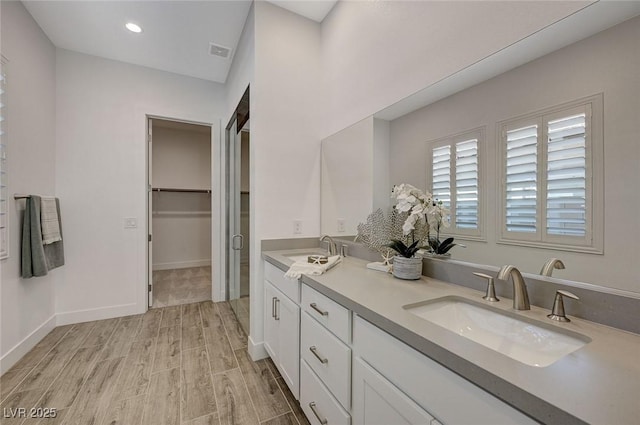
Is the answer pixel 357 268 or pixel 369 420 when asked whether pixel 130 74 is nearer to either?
pixel 357 268

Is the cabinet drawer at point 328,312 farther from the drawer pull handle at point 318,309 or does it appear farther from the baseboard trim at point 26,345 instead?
the baseboard trim at point 26,345

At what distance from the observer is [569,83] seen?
35.7 inches

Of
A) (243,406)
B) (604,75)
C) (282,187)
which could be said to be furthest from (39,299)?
(604,75)

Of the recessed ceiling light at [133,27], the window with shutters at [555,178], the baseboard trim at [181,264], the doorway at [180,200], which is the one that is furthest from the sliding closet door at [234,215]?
the baseboard trim at [181,264]

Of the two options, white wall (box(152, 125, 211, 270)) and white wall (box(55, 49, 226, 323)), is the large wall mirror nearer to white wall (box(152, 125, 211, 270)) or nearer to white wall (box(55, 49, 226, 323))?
white wall (box(55, 49, 226, 323))

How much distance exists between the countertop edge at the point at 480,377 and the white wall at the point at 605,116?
0.60 metres

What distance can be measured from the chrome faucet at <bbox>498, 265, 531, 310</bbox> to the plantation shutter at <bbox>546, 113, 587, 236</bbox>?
0.65 feet

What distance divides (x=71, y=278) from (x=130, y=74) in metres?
2.31

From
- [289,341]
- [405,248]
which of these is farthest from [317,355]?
[405,248]

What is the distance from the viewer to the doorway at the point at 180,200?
4.96m

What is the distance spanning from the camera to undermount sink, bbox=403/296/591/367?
2.50 ft

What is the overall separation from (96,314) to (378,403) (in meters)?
3.29

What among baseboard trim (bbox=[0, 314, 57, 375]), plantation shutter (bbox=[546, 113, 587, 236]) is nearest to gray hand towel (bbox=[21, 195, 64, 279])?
baseboard trim (bbox=[0, 314, 57, 375])

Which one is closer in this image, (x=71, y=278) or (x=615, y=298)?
(x=615, y=298)
